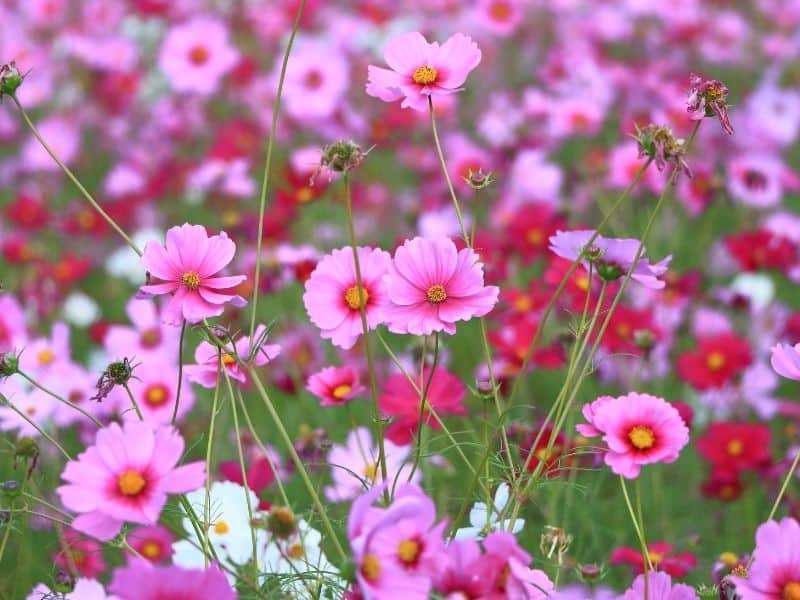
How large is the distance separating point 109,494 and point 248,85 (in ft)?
7.82

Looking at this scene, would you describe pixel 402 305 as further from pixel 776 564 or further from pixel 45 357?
pixel 45 357

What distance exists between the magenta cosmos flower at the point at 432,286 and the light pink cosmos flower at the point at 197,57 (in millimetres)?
1902

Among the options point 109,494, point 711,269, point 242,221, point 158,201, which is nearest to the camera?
point 109,494

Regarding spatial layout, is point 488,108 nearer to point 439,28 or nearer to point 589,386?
point 439,28

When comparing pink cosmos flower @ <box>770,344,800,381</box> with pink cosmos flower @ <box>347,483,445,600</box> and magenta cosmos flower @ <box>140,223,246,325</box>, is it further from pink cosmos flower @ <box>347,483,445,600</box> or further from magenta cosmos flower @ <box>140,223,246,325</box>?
magenta cosmos flower @ <box>140,223,246,325</box>

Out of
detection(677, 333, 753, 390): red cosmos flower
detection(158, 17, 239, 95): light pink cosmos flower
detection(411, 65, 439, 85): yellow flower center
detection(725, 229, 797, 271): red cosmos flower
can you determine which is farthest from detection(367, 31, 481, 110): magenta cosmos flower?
detection(158, 17, 239, 95): light pink cosmos flower

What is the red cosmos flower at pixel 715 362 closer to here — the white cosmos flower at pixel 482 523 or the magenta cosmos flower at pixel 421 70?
the white cosmos flower at pixel 482 523

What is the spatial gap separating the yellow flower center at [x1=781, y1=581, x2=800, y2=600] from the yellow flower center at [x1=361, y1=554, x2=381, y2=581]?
1.00ft

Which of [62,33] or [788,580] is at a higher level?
[62,33]

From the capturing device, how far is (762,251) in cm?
175

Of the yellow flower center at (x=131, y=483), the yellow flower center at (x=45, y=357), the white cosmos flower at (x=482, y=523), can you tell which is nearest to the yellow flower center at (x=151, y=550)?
the yellow flower center at (x=45, y=357)

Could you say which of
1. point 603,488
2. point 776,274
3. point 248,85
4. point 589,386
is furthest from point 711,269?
point 248,85

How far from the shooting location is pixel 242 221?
82.5 inches

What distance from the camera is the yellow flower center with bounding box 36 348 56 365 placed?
5.17 ft
